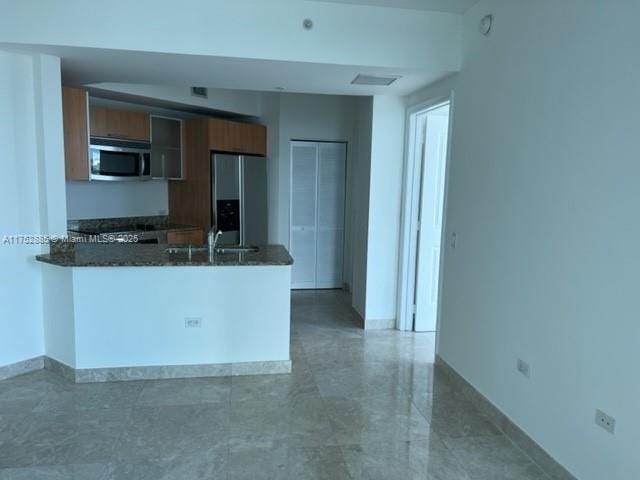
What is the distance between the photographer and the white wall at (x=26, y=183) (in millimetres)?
3188

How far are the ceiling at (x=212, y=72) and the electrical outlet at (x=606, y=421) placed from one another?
8.24 feet

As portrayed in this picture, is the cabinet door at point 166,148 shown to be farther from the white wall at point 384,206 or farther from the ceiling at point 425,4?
the ceiling at point 425,4

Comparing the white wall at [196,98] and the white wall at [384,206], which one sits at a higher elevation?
the white wall at [196,98]

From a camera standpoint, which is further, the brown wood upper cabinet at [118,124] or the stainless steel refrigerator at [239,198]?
the stainless steel refrigerator at [239,198]

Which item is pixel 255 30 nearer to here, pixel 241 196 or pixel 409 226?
pixel 409 226

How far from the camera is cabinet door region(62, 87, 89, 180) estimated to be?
407cm

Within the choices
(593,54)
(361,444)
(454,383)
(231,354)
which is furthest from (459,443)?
(593,54)

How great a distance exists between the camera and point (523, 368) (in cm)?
257

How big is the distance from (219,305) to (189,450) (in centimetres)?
114

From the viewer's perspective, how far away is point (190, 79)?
147 inches

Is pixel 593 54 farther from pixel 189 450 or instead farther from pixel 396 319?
pixel 396 319

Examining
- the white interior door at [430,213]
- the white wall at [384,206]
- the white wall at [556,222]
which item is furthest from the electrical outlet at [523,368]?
the white wall at [384,206]

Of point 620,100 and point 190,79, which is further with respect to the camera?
point 190,79

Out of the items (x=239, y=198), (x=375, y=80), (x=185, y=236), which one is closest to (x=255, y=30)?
(x=375, y=80)
